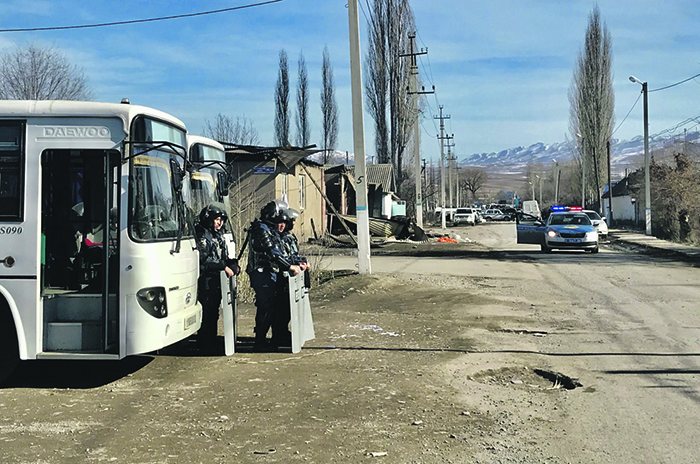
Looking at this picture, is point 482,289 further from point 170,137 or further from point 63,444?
point 63,444

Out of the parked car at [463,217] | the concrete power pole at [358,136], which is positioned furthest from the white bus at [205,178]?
the parked car at [463,217]

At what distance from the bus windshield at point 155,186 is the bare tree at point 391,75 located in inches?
1538

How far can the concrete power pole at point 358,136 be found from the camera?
1495 centimetres

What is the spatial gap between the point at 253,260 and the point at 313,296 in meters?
5.15

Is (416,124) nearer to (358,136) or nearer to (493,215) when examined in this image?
(358,136)

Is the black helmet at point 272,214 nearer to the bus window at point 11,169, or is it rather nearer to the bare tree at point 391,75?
the bus window at point 11,169

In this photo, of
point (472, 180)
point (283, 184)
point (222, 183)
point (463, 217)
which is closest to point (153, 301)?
point (222, 183)

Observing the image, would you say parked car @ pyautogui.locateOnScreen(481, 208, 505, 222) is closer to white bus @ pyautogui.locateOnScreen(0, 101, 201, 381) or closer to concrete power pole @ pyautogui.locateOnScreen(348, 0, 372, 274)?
concrete power pole @ pyautogui.locateOnScreen(348, 0, 372, 274)

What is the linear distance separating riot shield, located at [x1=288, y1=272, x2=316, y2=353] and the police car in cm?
1775

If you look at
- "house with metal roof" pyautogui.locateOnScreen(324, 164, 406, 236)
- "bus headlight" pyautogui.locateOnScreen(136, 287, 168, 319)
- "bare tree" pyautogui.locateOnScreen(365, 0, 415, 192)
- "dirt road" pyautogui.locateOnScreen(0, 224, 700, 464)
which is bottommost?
"dirt road" pyautogui.locateOnScreen(0, 224, 700, 464)

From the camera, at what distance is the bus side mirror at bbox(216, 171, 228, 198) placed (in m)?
8.70

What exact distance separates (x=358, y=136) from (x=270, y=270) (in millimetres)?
7606

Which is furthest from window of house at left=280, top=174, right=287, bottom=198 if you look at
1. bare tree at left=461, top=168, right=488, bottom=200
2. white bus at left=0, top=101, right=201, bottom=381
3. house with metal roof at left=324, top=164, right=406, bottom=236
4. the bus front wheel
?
bare tree at left=461, top=168, right=488, bottom=200

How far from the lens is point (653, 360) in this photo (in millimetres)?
7676
